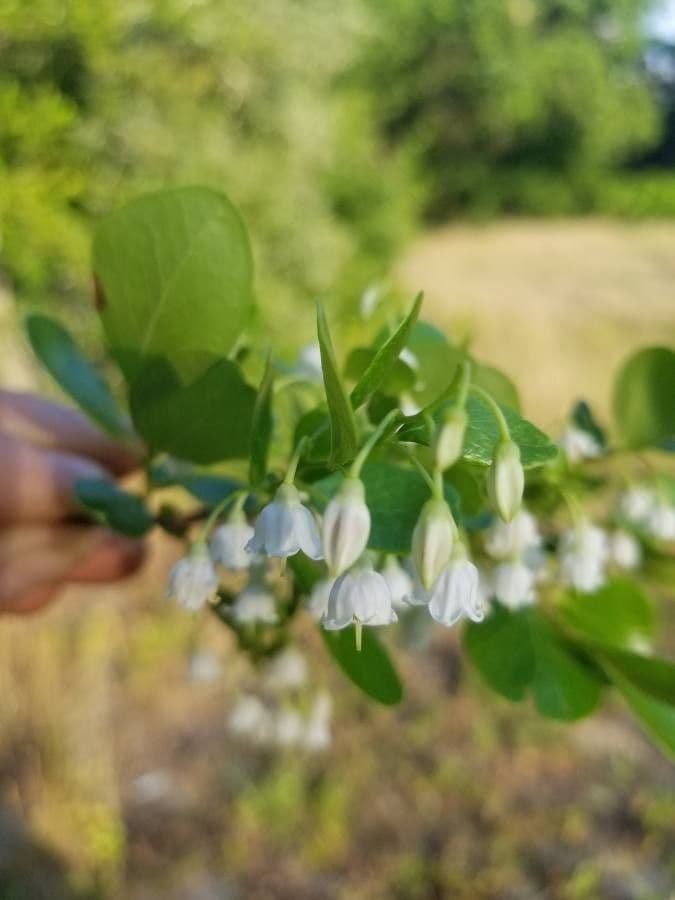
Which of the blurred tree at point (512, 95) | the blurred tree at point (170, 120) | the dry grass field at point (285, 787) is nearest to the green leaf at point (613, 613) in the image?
the dry grass field at point (285, 787)

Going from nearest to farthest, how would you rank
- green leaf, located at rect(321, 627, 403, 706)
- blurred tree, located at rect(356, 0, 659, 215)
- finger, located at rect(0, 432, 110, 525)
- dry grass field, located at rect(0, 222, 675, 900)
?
green leaf, located at rect(321, 627, 403, 706)
finger, located at rect(0, 432, 110, 525)
dry grass field, located at rect(0, 222, 675, 900)
blurred tree, located at rect(356, 0, 659, 215)

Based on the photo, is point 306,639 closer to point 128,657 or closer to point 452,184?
point 128,657

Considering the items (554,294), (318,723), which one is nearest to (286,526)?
(318,723)

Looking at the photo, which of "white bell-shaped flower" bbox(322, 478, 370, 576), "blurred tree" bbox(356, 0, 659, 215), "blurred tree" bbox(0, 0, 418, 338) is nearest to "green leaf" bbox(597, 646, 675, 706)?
"white bell-shaped flower" bbox(322, 478, 370, 576)

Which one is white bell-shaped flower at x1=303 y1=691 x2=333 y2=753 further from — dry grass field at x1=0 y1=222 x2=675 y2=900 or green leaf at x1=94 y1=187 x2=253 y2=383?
dry grass field at x1=0 y1=222 x2=675 y2=900

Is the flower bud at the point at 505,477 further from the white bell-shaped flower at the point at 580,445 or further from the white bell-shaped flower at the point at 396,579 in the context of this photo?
the white bell-shaped flower at the point at 580,445

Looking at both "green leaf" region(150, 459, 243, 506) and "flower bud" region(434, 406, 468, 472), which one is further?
"green leaf" region(150, 459, 243, 506)

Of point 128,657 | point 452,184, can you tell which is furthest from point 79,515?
point 452,184

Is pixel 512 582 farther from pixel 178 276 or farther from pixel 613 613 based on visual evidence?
pixel 178 276
